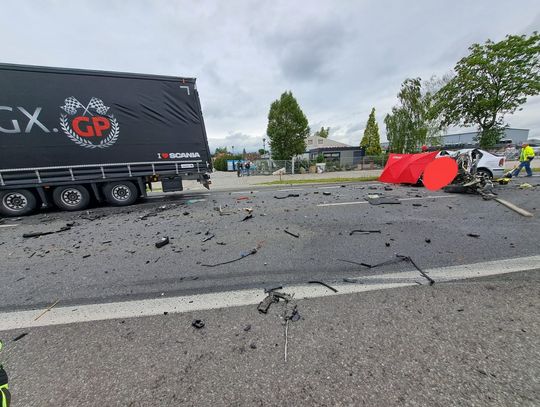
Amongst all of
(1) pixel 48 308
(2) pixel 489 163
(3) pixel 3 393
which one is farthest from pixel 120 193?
(2) pixel 489 163

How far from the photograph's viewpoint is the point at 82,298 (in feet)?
8.49

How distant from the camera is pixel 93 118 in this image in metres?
7.50

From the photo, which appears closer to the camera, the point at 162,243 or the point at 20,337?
the point at 20,337

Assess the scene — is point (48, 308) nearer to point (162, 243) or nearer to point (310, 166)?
point (162, 243)

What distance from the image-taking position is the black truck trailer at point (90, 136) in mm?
6875

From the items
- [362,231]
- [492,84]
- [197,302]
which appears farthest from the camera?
[492,84]

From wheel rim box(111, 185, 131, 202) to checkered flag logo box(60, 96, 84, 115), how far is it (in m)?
2.76

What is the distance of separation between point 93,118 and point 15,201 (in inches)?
151

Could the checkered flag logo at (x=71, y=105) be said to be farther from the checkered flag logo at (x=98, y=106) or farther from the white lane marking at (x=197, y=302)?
the white lane marking at (x=197, y=302)

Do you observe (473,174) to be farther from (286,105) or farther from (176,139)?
(286,105)

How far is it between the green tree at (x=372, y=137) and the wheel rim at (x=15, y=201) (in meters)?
43.7

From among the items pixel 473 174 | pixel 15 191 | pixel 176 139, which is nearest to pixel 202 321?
pixel 176 139

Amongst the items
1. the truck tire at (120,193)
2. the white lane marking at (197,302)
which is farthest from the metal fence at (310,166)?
the white lane marking at (197,302)

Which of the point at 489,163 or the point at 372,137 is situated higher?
the point at 372,137
